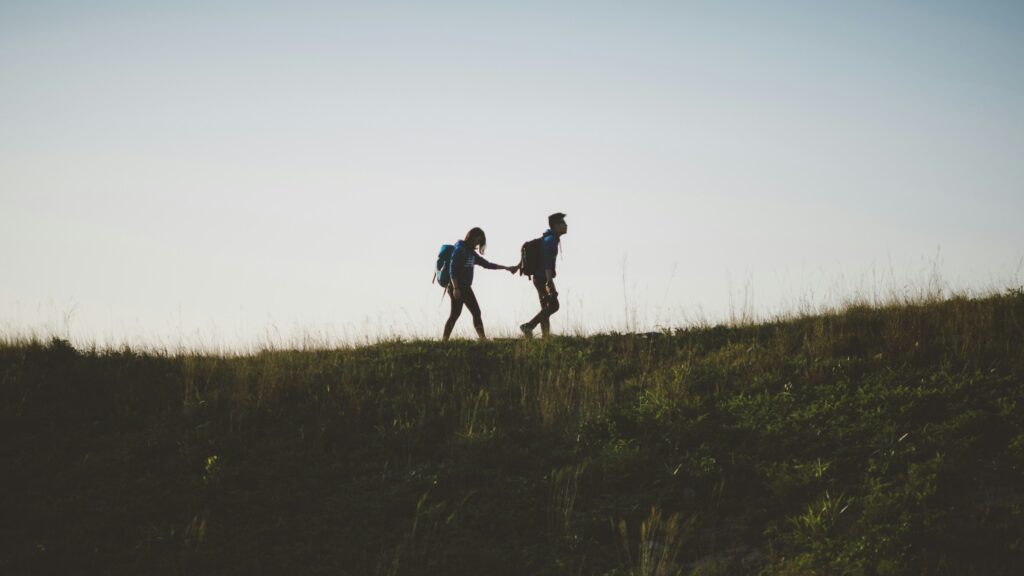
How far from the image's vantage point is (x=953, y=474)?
249 inches

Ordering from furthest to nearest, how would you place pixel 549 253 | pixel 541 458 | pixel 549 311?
pixel 549 253
pixel 549 311
pixel 541 458

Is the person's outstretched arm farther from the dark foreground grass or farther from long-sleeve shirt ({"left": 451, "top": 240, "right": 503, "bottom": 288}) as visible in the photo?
the dark foreground grass

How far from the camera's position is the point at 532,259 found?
12.8 meters

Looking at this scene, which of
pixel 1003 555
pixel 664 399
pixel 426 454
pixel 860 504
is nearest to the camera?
pixel 1003 555

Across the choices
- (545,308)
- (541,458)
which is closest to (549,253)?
(545,308)

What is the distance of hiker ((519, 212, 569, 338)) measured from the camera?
41.0ft

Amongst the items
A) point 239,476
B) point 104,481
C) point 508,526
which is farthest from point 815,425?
point 104,481

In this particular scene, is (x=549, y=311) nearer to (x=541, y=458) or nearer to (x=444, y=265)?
(x=444, y=265)

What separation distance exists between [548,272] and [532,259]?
423 millimetres

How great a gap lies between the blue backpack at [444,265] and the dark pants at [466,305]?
0.18 metres

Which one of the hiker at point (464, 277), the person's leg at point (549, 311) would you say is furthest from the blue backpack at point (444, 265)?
the person's leg at point (549, 311)

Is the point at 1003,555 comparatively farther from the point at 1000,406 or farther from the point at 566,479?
the point at 566,479

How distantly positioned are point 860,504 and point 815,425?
144 centimetres

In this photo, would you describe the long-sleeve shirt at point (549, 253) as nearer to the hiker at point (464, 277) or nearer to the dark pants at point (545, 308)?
the dark pants at point (545, 308)
